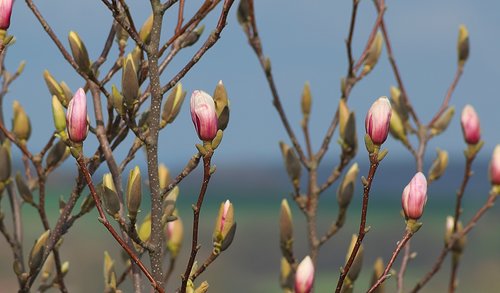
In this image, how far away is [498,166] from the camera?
9.18 ft

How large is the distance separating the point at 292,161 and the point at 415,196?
112cm

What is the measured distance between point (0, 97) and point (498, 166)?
1600mm

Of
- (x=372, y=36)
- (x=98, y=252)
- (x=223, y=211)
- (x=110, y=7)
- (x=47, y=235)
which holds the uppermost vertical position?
(x=98, y=252)

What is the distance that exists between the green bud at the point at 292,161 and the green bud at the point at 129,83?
96cm

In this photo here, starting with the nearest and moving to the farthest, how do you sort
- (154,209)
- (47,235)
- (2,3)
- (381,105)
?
(381,105) < (154,209) < (2,3) < (47,235)

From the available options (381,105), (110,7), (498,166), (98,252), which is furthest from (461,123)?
(98,252)

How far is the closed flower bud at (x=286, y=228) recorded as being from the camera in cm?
260

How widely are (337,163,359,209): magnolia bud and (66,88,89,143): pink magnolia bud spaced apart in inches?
40.9

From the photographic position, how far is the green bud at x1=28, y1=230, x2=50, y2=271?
2.19 meters

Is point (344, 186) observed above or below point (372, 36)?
below

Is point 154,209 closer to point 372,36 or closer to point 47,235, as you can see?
point 47,235

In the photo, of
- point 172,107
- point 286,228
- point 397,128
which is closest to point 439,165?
point 397,128

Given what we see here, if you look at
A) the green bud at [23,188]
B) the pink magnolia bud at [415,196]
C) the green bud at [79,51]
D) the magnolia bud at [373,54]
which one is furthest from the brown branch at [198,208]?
the magnolia bud at [373,54]

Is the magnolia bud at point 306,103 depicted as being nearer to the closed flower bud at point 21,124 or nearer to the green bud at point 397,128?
the green bud at point 397,128
